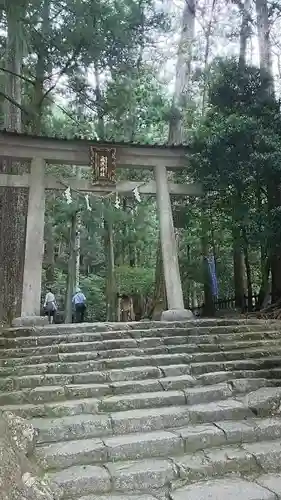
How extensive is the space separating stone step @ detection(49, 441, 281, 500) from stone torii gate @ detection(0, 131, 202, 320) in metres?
5.45

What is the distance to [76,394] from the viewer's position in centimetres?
535

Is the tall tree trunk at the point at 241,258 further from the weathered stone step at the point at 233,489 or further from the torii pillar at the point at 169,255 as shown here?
the weathered stone step at the point at 233,489

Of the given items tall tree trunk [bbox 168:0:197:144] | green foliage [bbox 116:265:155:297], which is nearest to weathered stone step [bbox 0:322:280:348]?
Answer: tall tree trunk [bbox 168:0:197:144]

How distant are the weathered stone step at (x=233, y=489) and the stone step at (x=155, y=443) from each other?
518 millimetres

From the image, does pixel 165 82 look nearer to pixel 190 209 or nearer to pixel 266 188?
pixel 190 209

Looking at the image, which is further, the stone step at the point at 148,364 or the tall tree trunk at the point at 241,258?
the tall tree trunk at the point at 241,258

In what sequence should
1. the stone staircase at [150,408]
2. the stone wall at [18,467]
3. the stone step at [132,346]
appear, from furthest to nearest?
the stone step at [132,346], the stone staircase at [150,408], the stone wall at [18,467]

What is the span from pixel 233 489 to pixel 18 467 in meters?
1.72

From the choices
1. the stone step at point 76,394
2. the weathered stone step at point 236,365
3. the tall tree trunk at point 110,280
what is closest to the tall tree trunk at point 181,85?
the tall tree trunk at point 110,280

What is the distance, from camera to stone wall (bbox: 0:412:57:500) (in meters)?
3.16

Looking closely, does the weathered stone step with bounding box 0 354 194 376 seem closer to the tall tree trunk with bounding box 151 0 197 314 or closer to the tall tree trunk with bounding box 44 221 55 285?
the tall tree trunk with bounding box 151 0 197 314

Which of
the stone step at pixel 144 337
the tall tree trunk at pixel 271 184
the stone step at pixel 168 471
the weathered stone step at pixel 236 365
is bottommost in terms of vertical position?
the stone step at pixel 168 471

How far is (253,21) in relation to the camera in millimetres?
12883

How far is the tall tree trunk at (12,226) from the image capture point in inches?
435
